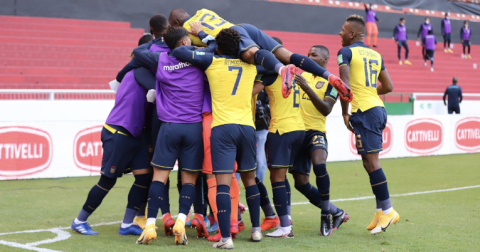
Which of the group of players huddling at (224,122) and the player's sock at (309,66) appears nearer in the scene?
the player's sock at (309,66)

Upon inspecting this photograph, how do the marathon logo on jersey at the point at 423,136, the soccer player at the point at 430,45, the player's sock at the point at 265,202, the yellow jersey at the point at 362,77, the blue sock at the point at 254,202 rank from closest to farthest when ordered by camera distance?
the blue sock at the point at 254,202 → the yellow jersey at the point at 362,77 → the player's sock at the point at 265,202 → the marathon logo on jersey at the point at 423,136 → the soccer player at the point at 430,45

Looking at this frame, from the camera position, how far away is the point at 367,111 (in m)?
5.93

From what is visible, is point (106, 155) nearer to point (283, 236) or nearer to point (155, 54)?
point (155, 54)

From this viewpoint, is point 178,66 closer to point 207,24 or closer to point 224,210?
point 207,24

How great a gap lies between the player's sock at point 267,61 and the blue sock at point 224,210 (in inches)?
46.9

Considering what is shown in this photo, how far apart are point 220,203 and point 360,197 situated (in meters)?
3.89

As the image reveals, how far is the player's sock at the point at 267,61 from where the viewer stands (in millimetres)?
5188

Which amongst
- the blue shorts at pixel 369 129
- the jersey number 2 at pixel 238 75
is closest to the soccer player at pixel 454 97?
the blue shorts at pixel 369 129

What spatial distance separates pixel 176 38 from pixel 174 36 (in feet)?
0.09

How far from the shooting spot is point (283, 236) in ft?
18.7

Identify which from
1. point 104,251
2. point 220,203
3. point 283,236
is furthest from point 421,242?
point 104,251

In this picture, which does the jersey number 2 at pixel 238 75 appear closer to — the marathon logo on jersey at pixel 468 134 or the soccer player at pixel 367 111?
the soccer player at pixel 367 111

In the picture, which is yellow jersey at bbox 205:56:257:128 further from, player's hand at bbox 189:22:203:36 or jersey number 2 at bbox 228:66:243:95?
player's hand at bbox 189:22:203:36

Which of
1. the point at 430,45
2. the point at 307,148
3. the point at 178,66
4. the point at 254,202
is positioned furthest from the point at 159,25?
the point at 430,45
